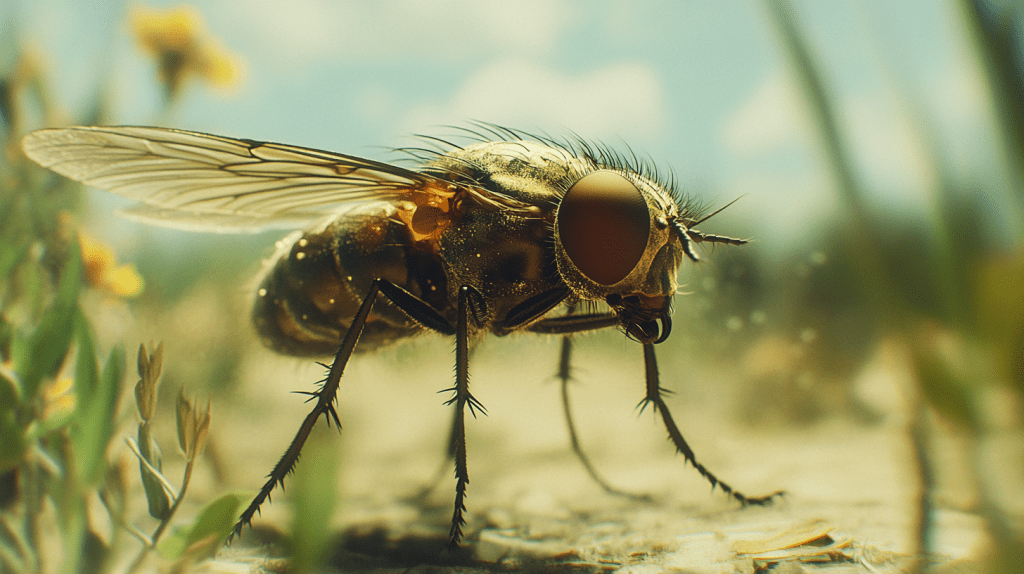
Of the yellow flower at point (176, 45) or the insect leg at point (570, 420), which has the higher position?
the yellow flower at point (176, 45)

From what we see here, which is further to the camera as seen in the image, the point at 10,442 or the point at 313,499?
the point at 10,442

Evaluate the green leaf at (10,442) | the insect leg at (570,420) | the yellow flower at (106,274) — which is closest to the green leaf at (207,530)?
the green leaf at (10,442)

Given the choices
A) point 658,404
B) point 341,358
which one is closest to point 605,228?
point 658,404

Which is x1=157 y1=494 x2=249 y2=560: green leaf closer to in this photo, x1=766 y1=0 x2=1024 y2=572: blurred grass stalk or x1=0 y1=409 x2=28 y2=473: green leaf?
x1=0 y1=409 x2=28 y2=473: green leaf

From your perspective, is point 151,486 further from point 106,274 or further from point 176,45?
point 176,45

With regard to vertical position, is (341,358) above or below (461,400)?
above

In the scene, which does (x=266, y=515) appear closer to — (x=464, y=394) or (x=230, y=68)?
(x=464, y=394)

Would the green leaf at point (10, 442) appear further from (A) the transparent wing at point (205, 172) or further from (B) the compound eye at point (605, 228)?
(B) the compound eye at point (605, 228)

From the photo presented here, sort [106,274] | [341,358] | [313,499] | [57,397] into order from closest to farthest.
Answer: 1. [313,499]
2. [57,397]
3. [341,358]
4. [106,274]
